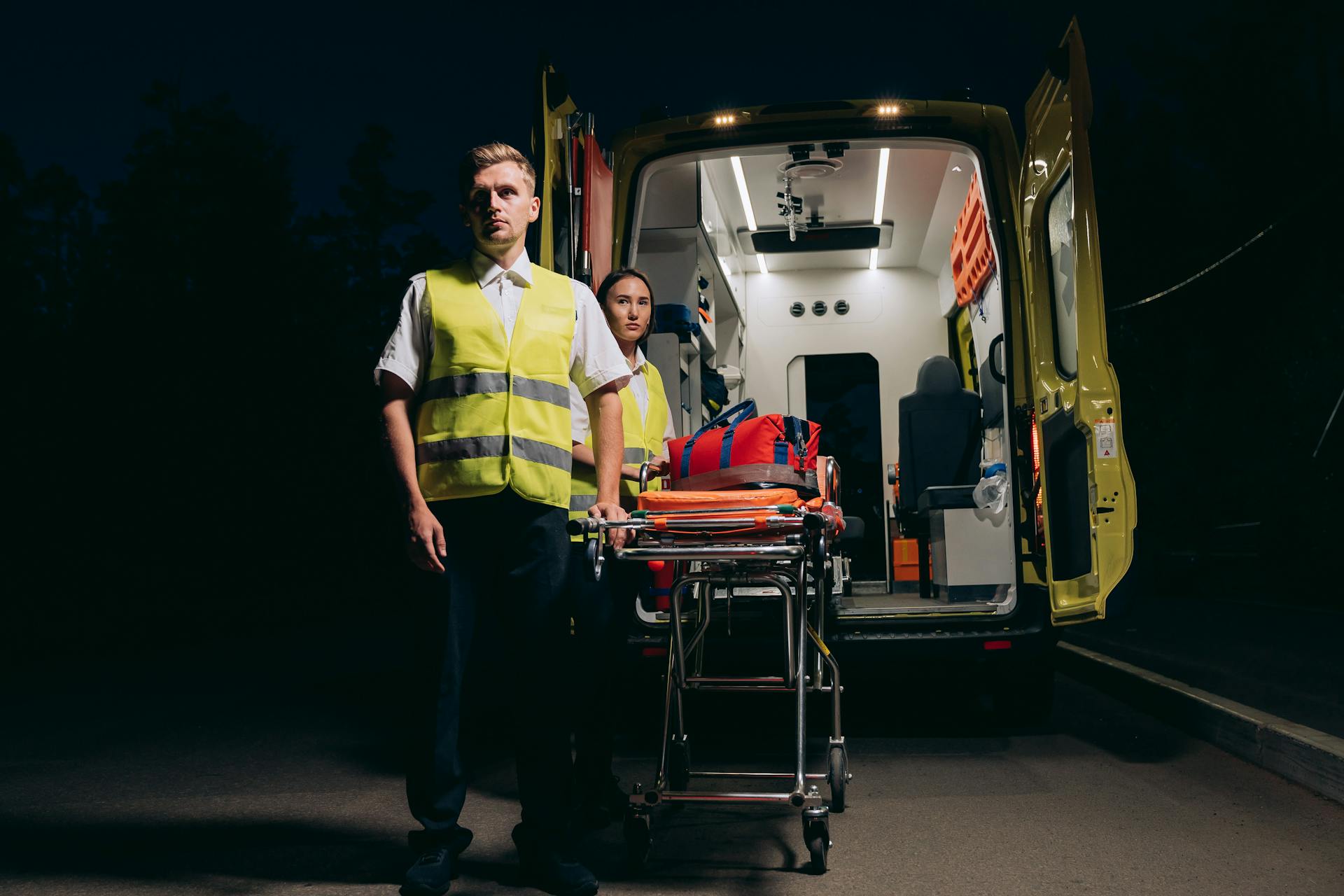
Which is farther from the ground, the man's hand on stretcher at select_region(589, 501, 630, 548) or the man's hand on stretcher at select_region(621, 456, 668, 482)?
the man's hand on stretcher at select_region(621, 456, 668, 482)

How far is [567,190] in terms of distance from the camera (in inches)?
212

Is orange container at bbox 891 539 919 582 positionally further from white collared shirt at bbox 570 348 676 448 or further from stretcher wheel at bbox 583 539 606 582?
stretcher wheel at bbox 583 539 606 582

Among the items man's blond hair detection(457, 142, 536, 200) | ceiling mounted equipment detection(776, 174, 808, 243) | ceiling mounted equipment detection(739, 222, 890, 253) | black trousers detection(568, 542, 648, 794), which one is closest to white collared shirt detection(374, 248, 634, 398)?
man's blond hair detection(457, 142, 536, 200)

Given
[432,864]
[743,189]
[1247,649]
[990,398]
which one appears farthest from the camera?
[1247,649]

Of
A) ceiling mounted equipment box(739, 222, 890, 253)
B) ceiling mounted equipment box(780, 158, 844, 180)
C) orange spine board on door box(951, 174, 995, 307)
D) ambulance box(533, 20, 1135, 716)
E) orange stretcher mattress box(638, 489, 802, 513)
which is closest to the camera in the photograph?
orange stretcher mattress box(638, 489, 802, 513)

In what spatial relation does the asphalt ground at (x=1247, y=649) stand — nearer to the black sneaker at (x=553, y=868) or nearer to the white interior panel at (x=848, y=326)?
the black sneaker at (x=553, y=868)

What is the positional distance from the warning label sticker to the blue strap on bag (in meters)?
1.31

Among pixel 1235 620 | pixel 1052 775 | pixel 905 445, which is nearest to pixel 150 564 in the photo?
pixel 905 445

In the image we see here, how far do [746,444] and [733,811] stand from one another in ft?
4.14

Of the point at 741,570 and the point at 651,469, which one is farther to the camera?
the point at 651,469

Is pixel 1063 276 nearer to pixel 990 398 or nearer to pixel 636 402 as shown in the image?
pixel 636 402

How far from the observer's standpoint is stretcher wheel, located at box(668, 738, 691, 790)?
4094 mm

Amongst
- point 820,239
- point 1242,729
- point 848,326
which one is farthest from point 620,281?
point 848,326

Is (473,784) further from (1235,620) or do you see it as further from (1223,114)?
(1223,114)
